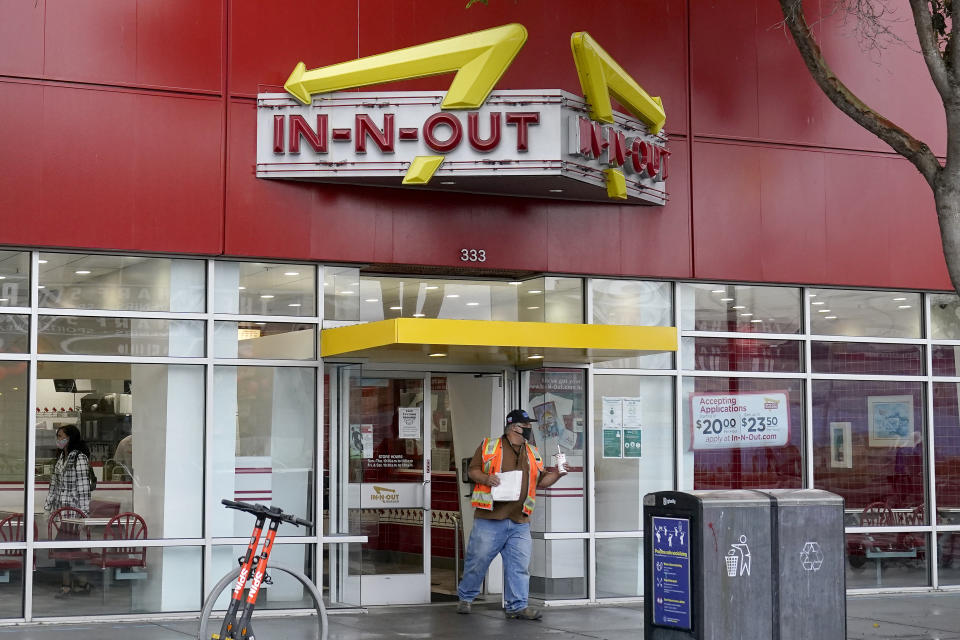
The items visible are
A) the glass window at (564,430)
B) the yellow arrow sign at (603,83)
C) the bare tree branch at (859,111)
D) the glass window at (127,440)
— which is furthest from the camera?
the glass window at (564,430)

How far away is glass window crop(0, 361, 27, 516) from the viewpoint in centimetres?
1084

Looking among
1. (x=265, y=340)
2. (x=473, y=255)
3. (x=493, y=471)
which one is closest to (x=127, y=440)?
(x=265, y=340)

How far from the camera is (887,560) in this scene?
14.3 m

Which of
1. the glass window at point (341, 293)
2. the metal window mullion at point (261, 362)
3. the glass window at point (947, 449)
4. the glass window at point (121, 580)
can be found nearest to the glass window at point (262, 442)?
the metal window mullion at point (261, 362)

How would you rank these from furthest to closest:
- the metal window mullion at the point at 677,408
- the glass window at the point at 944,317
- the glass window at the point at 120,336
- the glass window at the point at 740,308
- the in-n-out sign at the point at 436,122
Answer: the glass window at the point at 944,317 → the glass window at the point at 740,308 → the metal window mullion at the point at 677,408 → the in-n-out sign at the point at 436,122 → the glass window at the point at 120,336

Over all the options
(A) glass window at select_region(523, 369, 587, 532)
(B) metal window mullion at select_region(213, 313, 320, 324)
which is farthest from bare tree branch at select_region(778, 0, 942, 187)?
(B) metal window mullion at select_region(213, 313, 320, 324)

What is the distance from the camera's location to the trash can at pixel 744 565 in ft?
27.0

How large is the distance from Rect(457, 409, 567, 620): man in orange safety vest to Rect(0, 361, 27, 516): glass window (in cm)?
408

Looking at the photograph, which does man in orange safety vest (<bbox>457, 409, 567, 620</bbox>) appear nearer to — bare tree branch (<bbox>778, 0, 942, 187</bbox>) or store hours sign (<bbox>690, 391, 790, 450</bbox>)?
store hours sign (<bbox>690, 391, 790, 450</bbox>)

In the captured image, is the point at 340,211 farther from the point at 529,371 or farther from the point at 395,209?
the point at 529,371

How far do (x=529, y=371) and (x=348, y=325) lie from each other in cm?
228

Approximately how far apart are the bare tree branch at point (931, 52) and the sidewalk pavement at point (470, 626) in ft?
16.0

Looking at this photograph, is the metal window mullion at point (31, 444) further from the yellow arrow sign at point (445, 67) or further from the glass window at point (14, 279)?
the yellow arrow sign at point (445, 67)

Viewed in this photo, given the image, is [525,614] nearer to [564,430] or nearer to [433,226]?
[564,430]
